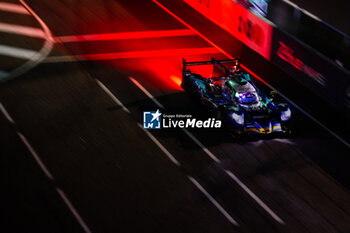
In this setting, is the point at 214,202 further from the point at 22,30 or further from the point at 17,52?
the point at 22,30

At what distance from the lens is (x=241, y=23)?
63.5 ft

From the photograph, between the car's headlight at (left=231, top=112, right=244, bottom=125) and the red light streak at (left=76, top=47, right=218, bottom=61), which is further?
the red light streak at (left=76, top=47, right=218, bottom=61)

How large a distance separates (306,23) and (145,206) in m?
10.6

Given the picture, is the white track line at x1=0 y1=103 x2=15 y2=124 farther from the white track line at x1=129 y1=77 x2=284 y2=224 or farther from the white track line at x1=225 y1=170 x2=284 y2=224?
the white track line at x1=225 y1=170 x2=284 y2=224

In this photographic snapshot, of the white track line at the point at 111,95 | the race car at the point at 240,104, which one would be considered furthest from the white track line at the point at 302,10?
the white track line at the point at 111,95

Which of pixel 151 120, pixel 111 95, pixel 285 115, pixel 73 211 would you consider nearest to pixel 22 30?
pixel 111 95

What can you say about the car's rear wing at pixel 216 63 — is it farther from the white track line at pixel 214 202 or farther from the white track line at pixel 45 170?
the white track line at pixel 45 170

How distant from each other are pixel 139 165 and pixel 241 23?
30.0 ft

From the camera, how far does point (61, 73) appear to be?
17.2 meters

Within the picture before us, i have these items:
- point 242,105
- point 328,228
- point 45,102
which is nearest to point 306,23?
point 242,105

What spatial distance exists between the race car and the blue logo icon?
1.63 metres

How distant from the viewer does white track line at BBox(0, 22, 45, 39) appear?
19641mm

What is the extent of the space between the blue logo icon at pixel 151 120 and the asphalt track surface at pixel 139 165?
0.88 feet

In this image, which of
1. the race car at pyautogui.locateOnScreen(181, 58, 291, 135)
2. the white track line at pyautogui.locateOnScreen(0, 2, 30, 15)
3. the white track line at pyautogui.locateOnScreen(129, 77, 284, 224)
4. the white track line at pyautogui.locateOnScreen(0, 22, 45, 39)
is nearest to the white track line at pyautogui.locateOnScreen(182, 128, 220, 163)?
the white track line at pyautogui.locateOnScreen(129, 77, 284, 224)
